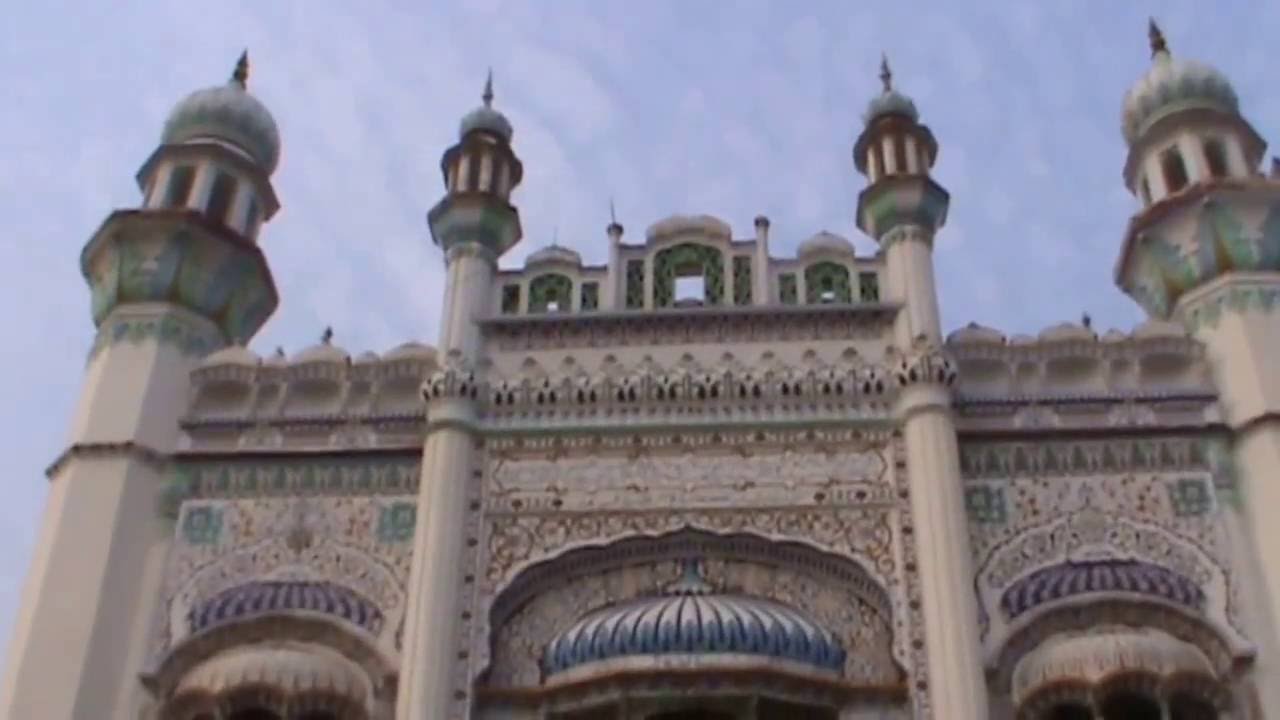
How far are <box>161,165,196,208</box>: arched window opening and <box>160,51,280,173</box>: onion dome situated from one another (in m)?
0.35

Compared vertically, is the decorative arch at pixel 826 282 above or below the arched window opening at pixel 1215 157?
below

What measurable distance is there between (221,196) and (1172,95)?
28.1 feet

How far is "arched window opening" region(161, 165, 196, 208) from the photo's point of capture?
1447 cm

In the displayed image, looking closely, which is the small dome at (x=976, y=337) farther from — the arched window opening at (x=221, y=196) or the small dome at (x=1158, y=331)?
the arched window opening at (x=221, y=196)

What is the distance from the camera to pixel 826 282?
13570mm

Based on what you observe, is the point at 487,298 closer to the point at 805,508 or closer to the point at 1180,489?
the point at 805,508

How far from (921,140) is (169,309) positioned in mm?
6500

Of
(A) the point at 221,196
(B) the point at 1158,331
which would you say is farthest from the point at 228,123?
(B) the point at 1158,331

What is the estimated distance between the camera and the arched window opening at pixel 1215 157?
552 inches

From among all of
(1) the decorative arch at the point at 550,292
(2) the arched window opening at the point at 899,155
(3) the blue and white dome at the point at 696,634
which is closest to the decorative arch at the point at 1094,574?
(3) the blue and white dome at the point at 696,634

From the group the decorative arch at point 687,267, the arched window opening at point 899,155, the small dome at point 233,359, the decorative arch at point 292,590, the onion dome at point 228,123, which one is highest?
the onion dome at point 228,123

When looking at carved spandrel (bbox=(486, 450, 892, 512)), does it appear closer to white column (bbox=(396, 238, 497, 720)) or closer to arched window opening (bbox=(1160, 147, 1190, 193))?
white column (bbox=(396, 238, 497, 720))

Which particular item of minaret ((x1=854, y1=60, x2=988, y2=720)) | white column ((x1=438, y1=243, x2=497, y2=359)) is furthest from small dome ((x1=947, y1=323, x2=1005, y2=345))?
white column ((x1=438, y1=243, x2=497, y2=359))

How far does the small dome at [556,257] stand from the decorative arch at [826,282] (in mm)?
1931
